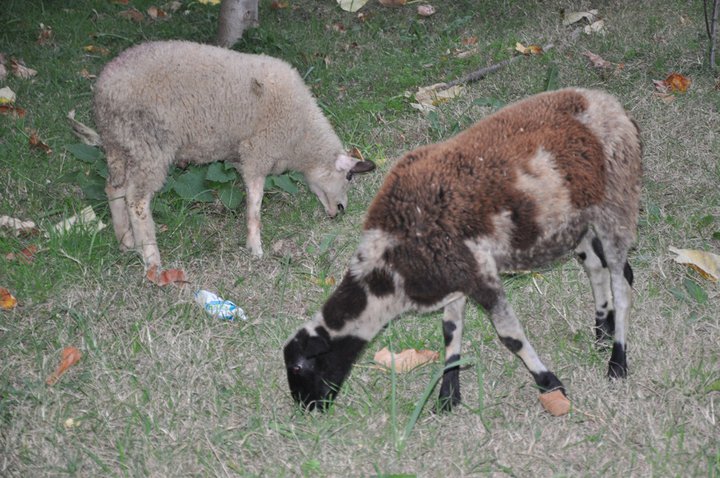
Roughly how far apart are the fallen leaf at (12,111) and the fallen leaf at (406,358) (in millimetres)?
3827

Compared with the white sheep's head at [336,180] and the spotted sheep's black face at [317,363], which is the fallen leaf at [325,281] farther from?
the spotted sheep's black face at [317,363]

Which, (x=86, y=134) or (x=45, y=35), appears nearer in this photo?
(x=86, y=134)

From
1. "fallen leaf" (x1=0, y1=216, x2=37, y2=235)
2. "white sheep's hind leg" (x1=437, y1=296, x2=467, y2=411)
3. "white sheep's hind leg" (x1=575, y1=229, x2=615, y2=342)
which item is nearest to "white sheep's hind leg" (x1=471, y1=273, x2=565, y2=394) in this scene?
"white sheep's hind leg" (x1=437, y1=296, x2=467, y2=411)

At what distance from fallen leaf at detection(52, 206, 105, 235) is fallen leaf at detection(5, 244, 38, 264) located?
161 millimetres

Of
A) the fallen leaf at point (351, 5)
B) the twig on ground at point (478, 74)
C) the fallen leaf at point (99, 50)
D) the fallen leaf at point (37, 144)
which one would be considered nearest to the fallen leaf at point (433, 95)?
the twig on ground at point (478, 74)

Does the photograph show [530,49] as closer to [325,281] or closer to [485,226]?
[325,281]

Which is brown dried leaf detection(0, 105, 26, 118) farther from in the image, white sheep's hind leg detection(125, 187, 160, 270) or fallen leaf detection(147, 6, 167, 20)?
fallen leaf detection(147, 6, 167, 20)

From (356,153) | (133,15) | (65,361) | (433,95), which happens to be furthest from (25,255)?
(133,15)

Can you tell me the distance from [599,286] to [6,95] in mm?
4839

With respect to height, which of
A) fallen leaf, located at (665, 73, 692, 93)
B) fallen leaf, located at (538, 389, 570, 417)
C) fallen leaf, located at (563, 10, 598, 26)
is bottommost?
fallen leaf, located at (563, 10, 598, 26)

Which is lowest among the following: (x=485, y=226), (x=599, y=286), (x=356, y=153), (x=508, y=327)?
(x=356, y=153)

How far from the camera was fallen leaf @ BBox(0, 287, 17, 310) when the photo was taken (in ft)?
14.2

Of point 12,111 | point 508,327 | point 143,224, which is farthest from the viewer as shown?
point 12,111

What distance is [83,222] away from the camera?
4.99 m
